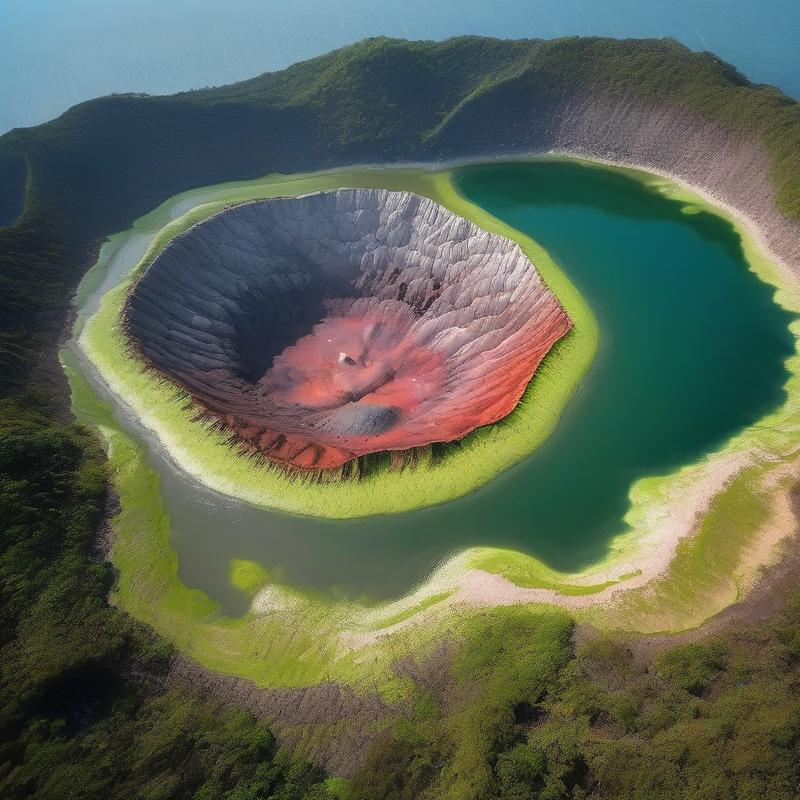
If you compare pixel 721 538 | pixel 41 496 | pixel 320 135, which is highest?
pixel 320 135

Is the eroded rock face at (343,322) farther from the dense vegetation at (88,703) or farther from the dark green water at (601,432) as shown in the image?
the dense vegetation at (88,703)

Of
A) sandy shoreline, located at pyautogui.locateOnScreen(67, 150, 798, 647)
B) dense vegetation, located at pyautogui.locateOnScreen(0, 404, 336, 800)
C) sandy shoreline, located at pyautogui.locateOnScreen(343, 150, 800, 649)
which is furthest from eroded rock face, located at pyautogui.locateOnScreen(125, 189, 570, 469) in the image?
dense vegetation, located at pyautogui.locateOnScreen(0, 404, 336, 800)

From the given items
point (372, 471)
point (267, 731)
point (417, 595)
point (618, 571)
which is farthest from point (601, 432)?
point (267, 731)

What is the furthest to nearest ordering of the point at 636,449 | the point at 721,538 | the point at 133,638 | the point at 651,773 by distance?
the point at 636,449, the point at 721,538, the point at 133,638, the point at 651,773

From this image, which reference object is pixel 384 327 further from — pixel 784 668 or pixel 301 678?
pixel 784 668

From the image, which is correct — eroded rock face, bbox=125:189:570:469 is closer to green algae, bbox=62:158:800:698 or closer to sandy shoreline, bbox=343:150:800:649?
green algae, bbox=62:158:800:698

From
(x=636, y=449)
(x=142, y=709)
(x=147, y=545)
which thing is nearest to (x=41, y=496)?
(x=147, y=545)

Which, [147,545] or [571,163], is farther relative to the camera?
[571,163]
